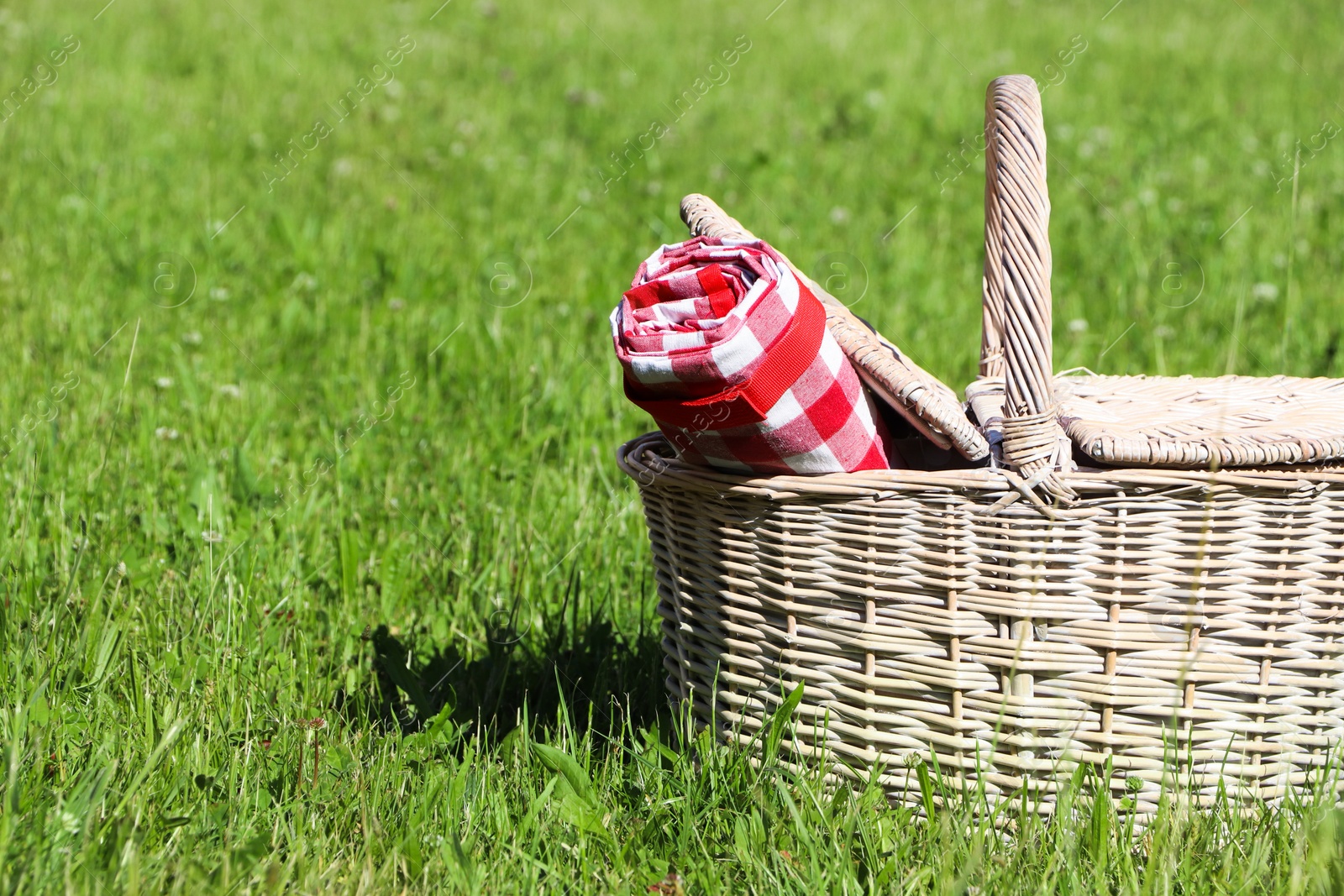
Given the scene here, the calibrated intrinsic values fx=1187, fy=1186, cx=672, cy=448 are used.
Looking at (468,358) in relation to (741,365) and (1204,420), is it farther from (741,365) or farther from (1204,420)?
(1204,420)

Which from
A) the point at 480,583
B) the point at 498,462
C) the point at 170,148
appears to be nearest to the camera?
the point at 480,583

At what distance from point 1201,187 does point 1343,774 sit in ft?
12.4

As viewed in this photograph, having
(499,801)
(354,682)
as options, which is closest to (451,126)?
(354,682)

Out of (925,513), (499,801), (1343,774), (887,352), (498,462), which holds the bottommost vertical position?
(1343,774)

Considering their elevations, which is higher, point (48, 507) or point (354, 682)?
point (48, 507)

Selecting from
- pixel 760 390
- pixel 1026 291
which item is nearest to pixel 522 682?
pixel 760 390

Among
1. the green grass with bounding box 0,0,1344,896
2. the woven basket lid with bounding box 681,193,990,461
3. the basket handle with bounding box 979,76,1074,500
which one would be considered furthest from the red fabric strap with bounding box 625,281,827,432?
the green grass with bounding box 0,0,1344,896

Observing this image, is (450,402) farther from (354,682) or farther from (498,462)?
(354,682)

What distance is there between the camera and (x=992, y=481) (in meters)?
1.47

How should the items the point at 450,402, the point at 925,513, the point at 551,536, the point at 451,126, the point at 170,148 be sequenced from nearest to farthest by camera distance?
the point at 925,513, the point at 551,536, the point at 450,402, the point at 170,148, the point at 451,126

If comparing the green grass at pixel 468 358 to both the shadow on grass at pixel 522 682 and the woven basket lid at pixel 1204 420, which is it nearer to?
the shadow on grass at pixel 522 682

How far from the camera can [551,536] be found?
2.49m

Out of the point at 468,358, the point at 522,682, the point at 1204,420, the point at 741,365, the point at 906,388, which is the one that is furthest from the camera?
the point at 468,358

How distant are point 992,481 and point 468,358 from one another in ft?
6.91
